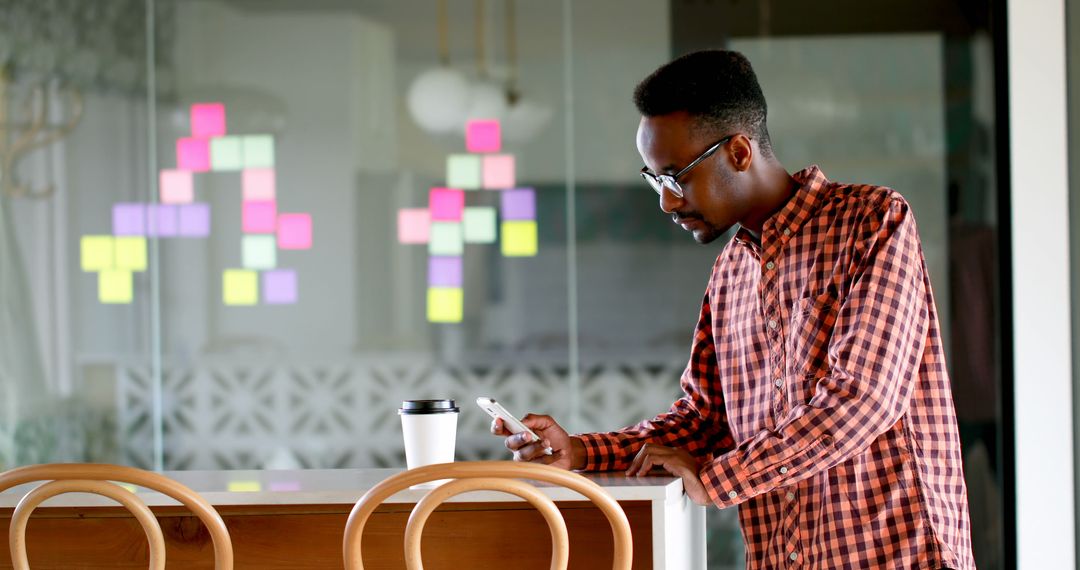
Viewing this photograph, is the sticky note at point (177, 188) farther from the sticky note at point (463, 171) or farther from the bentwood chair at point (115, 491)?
the bentwood chair at point (115, 491)

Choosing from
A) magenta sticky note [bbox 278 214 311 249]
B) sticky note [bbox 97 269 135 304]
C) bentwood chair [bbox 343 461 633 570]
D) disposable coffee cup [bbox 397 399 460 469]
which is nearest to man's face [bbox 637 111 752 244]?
disposable coffee cup [bbox 397 399 460 469]

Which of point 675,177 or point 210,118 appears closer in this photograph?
point 675,177

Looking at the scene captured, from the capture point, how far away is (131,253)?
152 inches

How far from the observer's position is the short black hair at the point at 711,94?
1.89 m

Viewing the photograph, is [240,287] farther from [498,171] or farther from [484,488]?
[484,488]

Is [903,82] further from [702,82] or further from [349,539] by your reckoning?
[349,539]

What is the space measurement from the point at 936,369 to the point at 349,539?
0.91 m

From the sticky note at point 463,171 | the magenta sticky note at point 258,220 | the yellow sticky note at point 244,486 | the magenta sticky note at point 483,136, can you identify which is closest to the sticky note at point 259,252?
the magenta sticky note at point 258,220

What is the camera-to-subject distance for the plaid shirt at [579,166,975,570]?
1666 mm

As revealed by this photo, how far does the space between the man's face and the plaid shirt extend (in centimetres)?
7

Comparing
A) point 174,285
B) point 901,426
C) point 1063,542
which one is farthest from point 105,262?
point 1063,542

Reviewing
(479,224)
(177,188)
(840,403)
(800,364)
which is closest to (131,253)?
(177,188)

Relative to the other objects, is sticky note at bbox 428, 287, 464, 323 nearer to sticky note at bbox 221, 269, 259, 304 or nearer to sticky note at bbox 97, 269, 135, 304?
sticky note at bbox 221, 269, 259, 304

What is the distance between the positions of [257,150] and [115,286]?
25.6 inches
